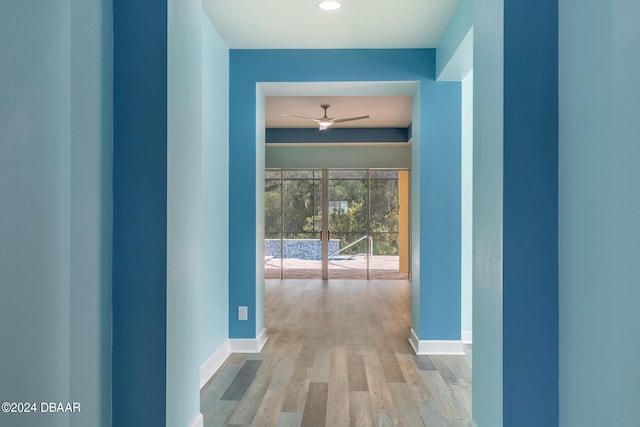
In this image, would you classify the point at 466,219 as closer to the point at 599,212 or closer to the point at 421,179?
the point at 421,179

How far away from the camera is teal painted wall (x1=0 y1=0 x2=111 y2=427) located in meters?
1.36

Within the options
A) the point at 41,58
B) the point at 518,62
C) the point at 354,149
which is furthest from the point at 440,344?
the point at 354,149

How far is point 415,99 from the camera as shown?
4305 mm

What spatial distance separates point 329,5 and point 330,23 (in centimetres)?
33

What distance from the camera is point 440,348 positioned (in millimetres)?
4062

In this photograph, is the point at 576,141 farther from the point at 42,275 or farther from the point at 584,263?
the point at 42,275

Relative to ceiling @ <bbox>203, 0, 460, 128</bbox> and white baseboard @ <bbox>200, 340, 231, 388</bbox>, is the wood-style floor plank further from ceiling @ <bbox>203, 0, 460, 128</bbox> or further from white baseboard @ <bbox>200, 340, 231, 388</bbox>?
ceiling @ <bbox>203, 0, 460, 128</bbox>

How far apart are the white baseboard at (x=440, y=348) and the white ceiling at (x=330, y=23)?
2691 mm

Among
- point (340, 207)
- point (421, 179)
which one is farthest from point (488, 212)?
point (340, 207)

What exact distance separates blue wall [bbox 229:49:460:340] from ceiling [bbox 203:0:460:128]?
16cm

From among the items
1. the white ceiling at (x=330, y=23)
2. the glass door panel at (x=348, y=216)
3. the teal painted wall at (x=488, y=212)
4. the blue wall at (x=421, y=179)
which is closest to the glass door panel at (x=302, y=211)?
the glass door panel at (x=348, y=216)

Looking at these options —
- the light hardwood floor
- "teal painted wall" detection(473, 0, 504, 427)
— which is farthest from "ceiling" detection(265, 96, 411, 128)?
"teal painted wall" detection(473, 0, 504, 427)

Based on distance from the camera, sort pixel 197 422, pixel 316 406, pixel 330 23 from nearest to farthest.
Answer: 1. pixel 197 422
2. pixel 316 406
3. pixel 330 23

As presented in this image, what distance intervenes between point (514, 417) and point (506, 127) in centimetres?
114
